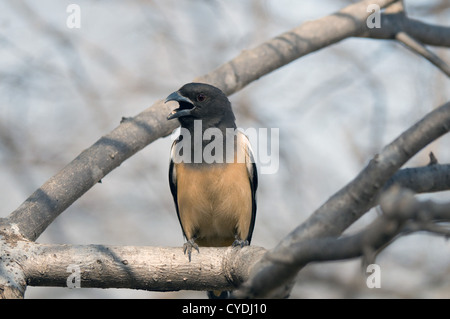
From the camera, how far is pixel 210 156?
661cm

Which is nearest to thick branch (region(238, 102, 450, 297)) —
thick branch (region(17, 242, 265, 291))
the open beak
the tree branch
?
the tree branch

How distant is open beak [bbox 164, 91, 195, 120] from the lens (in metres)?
6.61

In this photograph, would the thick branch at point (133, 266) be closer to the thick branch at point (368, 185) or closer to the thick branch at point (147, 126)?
the thick branch at point (147, 126)

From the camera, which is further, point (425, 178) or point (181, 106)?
point (181, 106)

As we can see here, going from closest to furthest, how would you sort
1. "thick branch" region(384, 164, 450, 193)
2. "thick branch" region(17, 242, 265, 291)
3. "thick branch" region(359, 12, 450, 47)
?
"thick branch" region(384, 164, 450, 193) < "thick branch" region(17, 242, 265, 291) < "thick branch" region(359, 12, 450, 47)

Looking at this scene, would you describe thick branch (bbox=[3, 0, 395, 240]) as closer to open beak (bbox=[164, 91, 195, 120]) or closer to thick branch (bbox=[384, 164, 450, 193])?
open beak (bbox=[164, 91, 195, 120])

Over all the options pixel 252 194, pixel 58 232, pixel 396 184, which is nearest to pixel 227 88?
pixel 252 194

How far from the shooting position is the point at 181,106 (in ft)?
22.7

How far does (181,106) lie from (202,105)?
275 mm

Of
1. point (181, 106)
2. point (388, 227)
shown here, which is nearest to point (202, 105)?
point (181, 106)

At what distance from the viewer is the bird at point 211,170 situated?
6578 millimetres

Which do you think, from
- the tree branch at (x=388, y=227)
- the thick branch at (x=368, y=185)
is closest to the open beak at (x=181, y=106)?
the thick branch at (x=368, y=185)

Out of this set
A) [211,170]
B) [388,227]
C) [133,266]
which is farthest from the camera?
[211,170]

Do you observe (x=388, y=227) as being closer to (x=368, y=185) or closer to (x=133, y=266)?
(x=368, y=185)
